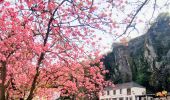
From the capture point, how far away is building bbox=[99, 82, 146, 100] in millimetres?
81900

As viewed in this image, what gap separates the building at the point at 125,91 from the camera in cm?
8190

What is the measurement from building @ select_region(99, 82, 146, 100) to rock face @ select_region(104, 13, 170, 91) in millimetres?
2748

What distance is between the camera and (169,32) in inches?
3388

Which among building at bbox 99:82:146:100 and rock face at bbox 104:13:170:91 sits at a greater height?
rock face at bbox 104:13:170:91

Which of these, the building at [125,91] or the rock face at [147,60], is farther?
the building at [125,91]

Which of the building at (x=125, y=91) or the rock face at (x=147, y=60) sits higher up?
the rock face at (x=147, y=60)

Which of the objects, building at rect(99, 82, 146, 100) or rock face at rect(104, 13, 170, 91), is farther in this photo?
building at rect(99, 82, 146, 100)

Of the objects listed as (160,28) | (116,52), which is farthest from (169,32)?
(116,52)

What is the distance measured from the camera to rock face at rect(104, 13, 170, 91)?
79.4 metres

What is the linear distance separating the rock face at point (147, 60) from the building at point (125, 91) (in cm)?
275

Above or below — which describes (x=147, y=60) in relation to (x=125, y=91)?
above

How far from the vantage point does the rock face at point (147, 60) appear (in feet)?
260

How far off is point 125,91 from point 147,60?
10327 mm

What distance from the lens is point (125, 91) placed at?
87.4 metres
